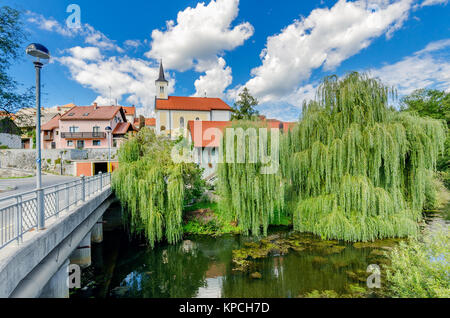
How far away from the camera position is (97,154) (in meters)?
25.5

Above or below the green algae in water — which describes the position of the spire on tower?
above

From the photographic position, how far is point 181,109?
4059 centimetres

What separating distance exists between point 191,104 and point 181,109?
3.16 m

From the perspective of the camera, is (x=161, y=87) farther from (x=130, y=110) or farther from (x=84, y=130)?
(x=130, y=110)

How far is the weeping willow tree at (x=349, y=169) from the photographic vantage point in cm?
940

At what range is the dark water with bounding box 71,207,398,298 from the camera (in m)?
6.95

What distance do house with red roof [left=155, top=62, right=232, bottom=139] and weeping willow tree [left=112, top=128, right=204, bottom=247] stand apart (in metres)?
28.1

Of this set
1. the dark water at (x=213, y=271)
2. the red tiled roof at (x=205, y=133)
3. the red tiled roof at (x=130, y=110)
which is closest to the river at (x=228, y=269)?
the dark water at (x=213, y=271)

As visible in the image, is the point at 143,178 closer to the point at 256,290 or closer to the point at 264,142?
the point at 264,142

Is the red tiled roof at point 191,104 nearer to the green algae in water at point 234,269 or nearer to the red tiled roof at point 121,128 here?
the red tiled roof at point 121,128

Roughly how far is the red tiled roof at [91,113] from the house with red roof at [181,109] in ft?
28.0

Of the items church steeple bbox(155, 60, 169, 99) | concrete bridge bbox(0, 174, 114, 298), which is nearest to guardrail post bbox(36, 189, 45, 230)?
concrete bridge bbox(0, 174, 114, 298)

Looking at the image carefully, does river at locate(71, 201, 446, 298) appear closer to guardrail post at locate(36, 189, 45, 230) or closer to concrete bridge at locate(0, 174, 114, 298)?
concrete bridge at locate(0, 174, 114, 298)
